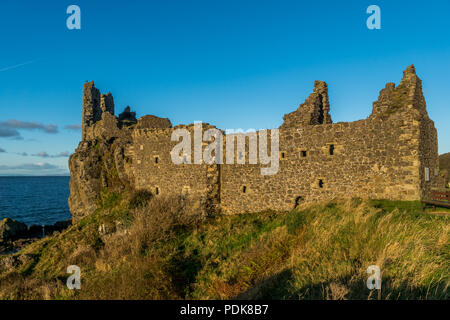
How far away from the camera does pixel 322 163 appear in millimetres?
13242

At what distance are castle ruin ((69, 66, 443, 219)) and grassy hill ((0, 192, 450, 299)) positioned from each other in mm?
1004

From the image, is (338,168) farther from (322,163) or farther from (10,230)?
(10,230)

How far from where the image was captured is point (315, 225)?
363 inches

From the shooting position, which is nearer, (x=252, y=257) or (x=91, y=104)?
(x=252, y=257)

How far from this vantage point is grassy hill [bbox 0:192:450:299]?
18.7 ft

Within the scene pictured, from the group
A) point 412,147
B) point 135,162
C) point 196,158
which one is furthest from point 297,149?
point 135,162

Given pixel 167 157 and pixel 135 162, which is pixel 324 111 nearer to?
pixel 167 157

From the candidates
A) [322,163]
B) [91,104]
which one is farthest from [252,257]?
[91,104]

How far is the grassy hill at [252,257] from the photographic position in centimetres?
571

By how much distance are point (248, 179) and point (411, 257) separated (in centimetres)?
979

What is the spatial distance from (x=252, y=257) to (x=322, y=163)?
664 cm

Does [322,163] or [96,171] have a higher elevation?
[322,163]

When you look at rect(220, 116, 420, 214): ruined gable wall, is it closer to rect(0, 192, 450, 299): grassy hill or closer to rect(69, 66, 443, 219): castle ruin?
rect(69, 66, 443, 219): castle ruin

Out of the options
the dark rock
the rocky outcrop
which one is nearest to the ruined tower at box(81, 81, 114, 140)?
the rocky outcrop
